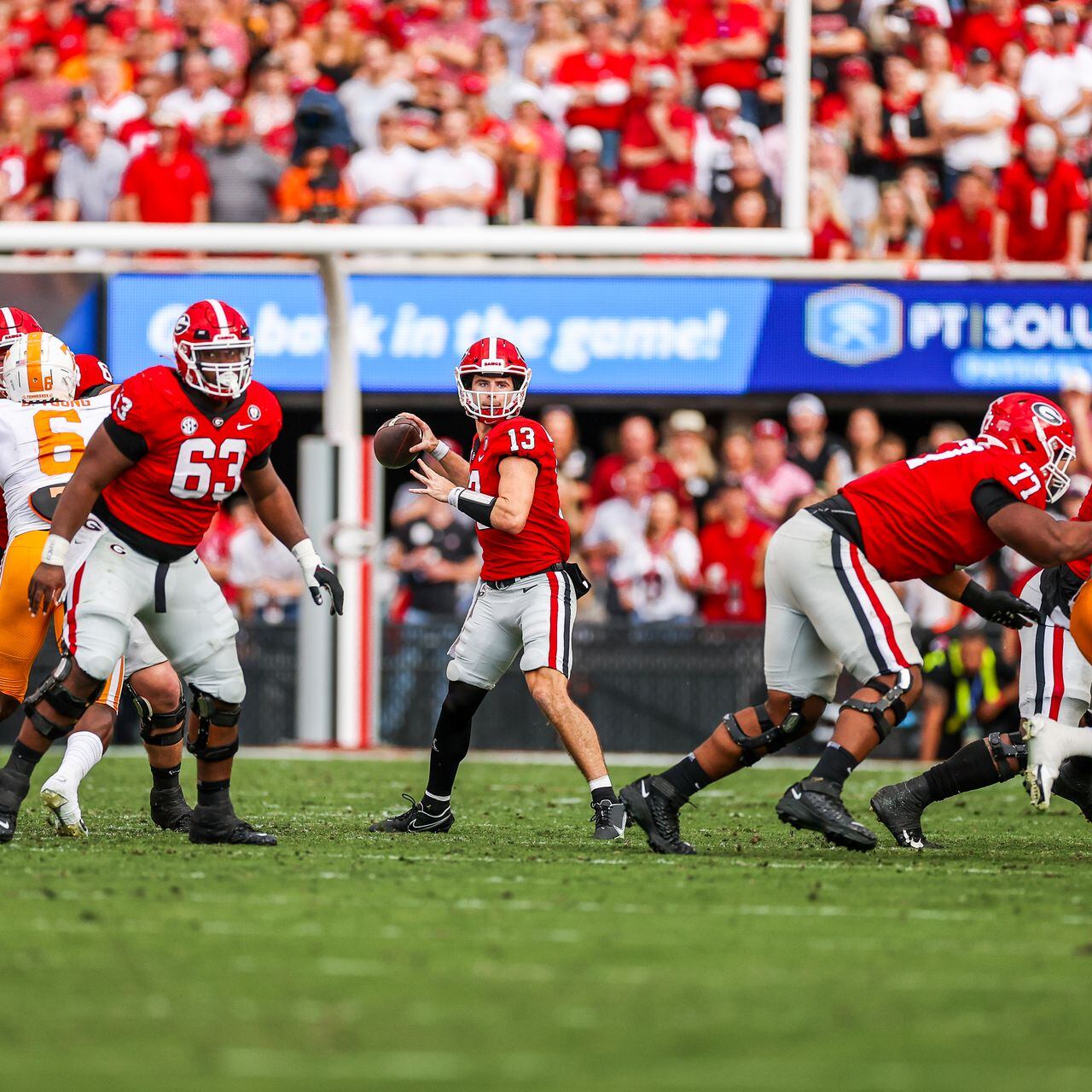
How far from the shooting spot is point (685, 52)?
49.7 feet

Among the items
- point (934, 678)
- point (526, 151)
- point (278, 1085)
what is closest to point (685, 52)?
point (526, 151)

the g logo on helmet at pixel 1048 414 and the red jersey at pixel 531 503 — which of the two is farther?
the red jersey at pixel 531 503

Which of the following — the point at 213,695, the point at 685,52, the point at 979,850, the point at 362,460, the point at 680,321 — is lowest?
the point at 979,850

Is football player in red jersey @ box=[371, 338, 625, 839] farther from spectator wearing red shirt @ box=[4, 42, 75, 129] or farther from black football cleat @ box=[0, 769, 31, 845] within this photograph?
spectator wearing red shirt @ box=[4, 42, 75, 129]

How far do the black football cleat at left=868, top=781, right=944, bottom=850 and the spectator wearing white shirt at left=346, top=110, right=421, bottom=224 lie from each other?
25.1 feet

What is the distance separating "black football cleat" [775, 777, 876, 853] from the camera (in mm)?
6805

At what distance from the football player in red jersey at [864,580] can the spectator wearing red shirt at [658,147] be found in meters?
7.23

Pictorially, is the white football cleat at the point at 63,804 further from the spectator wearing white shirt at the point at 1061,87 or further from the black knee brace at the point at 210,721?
the spectator wearing white shirt at the point at 1061,87

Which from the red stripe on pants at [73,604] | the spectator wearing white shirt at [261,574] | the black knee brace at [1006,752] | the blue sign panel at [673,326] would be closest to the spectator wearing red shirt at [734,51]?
the blue sign panel at [673,326]

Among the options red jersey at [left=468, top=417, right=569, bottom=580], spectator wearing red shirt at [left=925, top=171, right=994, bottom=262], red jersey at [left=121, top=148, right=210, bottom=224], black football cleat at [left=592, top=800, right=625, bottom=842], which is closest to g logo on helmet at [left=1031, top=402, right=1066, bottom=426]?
red jersey at [left=468, top=417, right=569, bottom=580]

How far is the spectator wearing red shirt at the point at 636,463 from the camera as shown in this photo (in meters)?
13.6

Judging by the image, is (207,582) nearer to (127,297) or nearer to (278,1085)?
(278,1085)

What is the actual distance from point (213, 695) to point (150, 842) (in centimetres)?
64

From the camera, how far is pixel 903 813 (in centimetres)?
740
